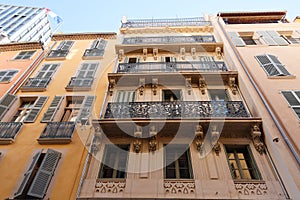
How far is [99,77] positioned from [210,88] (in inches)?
208

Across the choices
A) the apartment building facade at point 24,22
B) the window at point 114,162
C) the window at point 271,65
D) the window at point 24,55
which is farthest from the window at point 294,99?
the apartment building facade at point 24,22

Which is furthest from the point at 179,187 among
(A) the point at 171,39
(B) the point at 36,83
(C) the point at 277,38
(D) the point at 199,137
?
(C) the point at 277,38

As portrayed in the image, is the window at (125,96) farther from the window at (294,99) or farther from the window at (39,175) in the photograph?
the window at (294,99)

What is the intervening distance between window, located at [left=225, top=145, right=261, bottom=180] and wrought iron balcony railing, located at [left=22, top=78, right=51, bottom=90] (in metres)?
8.46

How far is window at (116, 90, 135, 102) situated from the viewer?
9.60 meters

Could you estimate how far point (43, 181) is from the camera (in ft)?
21.6

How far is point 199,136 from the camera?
752 centimetres

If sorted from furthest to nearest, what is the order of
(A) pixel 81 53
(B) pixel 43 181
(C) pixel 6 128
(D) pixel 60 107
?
1. (A) pixel 81 53
2. (D) pixel 60 107
3. (C) pixel 6 128
4. (B) pixel 43 181

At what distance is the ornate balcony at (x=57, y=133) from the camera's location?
313 inches

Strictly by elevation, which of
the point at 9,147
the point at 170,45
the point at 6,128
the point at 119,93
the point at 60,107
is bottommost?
the point at 9,147

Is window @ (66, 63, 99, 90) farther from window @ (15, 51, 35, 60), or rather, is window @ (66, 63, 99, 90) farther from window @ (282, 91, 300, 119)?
window @ (282, 91, 300, 119)

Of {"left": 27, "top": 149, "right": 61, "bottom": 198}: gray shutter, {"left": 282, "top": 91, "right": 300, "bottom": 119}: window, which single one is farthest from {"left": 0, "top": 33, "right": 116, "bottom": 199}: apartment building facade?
{"left": 282, "top": 91, "right": 300, "bottom": 119}: window

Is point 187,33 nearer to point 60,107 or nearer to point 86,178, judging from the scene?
point 60,107

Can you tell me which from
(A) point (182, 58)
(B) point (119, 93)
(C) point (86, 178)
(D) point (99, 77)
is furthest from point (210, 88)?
(C) point (86, 178)
